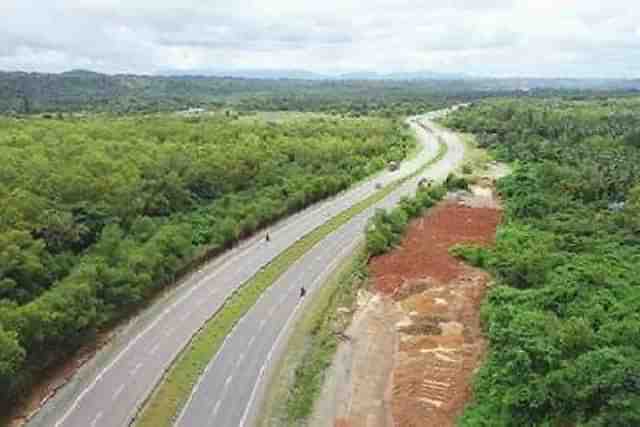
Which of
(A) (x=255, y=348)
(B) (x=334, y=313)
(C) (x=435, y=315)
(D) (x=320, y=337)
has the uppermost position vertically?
(C) (x=435, y=315)

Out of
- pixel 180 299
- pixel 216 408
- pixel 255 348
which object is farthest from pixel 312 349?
pixel 180 299

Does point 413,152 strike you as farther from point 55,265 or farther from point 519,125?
point 55,265

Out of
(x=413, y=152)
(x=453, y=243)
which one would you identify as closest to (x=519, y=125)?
(x=413, y=152)

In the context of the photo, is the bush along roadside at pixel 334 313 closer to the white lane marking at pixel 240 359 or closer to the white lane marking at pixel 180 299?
the white lane marking at pixel 240 359

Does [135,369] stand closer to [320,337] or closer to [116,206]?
[320,337]

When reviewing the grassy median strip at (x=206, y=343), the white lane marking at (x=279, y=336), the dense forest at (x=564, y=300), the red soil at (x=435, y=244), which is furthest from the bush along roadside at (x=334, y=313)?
the dense forest at (x=564, y=300)

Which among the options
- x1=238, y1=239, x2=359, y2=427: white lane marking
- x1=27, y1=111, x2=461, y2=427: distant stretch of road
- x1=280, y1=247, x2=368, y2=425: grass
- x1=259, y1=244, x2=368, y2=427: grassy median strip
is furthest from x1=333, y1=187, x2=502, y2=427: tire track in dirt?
x1=27, y1=111, x2=461, y2=427: distant stretch of road

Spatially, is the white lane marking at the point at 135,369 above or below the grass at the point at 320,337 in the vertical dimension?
below
